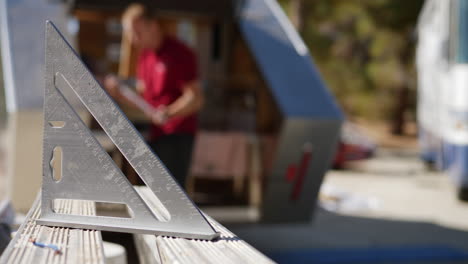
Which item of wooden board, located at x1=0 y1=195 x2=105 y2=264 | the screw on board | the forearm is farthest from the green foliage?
the screw on board

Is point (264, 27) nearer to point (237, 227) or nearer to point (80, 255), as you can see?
point (237, 227)

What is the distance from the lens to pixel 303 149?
5.54 m

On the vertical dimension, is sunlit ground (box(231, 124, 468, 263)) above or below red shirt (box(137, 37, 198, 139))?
below

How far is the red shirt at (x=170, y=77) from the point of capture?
176 inches

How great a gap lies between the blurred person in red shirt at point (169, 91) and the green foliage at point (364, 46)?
13225mm

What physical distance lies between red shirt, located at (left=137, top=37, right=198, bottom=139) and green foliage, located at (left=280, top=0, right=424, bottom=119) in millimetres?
13185

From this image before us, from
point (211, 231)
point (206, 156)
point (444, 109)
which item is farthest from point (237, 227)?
point (211, 231)

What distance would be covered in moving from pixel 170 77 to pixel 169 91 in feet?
0.37

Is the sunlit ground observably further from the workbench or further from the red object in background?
the workbench

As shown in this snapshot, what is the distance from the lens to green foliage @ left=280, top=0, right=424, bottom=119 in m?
18.5

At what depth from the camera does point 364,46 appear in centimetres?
2138

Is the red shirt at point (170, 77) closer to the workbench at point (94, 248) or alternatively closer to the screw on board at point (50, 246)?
the workbench at point (94, 248)

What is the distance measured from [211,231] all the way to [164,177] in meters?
0.20

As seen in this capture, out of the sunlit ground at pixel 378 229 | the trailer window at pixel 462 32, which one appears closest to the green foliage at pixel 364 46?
the sunlit ground at pixel 378 229
